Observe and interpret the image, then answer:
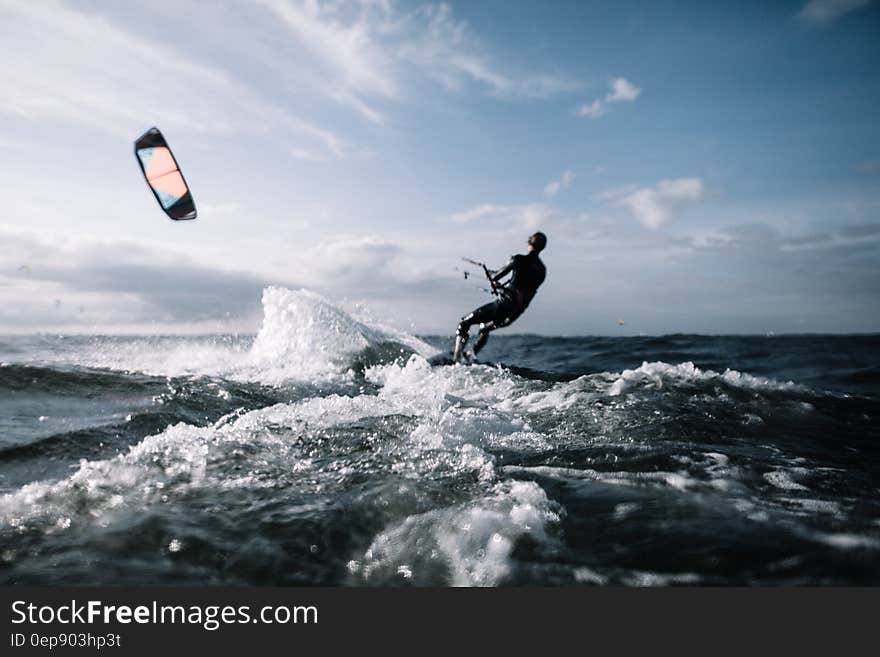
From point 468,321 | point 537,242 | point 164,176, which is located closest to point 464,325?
point 468,321

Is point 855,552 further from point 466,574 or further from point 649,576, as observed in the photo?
point 466,574

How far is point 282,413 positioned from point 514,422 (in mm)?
3049

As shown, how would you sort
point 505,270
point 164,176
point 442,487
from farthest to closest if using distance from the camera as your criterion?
1. point 505,270
2. point 164,176
3. point 442,487

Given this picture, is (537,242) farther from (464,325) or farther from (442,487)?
(442,487)

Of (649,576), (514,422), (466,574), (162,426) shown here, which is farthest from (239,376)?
(649,576)

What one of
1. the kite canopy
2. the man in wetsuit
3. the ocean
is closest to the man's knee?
the man in wetsuit

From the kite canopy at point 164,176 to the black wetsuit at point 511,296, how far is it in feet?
23.4

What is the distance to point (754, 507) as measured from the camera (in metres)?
3.58

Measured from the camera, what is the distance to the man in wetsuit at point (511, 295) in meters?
12.4

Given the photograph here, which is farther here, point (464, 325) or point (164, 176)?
point (464, 325)

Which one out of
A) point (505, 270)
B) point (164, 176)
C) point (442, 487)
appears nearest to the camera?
point (442, 487)

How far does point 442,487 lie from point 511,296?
9.18m

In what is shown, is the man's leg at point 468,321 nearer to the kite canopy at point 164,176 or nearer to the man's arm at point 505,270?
the man's arm at point 505,270

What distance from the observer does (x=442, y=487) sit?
156 inches
